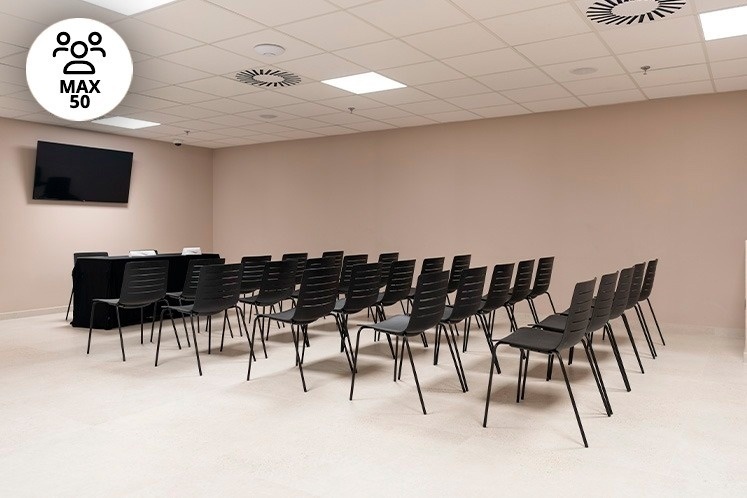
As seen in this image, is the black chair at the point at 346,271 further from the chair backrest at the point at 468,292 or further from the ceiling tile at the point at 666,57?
the ceiling tile at the point at 666,57

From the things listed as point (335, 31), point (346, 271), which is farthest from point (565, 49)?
point (346, 271)

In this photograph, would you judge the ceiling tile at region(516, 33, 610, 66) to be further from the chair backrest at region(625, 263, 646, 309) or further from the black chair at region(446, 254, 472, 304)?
the black chair at region(446, 254, 472, 304)

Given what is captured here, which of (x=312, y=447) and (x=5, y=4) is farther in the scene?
(x=5, y=4)

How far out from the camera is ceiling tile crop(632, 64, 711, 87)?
5.40 m

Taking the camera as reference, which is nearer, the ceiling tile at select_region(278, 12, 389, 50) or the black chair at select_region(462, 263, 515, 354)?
the ceiling tile at select_region(278, 12, 389, 50)

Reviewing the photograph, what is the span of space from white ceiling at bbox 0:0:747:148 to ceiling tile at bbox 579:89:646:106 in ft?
0.08

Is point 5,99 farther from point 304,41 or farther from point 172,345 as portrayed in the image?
point 304,41

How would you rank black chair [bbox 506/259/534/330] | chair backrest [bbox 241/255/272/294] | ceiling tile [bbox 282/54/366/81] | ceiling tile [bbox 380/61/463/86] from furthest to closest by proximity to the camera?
chair backrest [bbox 241/255/272/294], ceiling tile [bbox 380/61/463/86], black chair [bbox 506/259/534/330], ceiling tile [bbox 282/54/366/81]

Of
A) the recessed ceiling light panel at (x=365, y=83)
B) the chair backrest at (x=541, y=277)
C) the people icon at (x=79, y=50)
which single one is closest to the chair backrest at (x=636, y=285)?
the chair backrest at (x=541, y=277)

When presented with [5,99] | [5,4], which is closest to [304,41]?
[5,4]

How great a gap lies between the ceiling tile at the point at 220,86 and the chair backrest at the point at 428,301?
3.36 meters

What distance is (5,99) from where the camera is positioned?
256 inches

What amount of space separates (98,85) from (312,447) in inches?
109

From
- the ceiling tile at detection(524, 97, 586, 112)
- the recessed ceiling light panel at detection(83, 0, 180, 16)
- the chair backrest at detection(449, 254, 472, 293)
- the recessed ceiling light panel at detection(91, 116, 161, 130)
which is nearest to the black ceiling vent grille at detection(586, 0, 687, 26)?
the ceiling tile at detection(524, 97, 586, 112)
